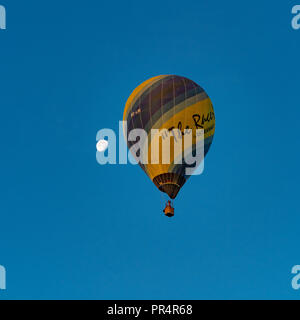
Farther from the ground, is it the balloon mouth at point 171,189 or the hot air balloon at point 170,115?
the hot air balloon at point 170,115

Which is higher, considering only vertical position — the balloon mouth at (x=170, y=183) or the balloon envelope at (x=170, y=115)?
the balloon envelope at (x=170, y=115)

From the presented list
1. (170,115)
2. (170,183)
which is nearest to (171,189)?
(170,183)

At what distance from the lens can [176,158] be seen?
34.1 metres

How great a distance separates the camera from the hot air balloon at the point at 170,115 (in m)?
34.3

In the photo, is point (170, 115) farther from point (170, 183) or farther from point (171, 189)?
point (171, 189)

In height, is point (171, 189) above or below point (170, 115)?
below

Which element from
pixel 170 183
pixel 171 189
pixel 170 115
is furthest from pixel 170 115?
pixel 171 189

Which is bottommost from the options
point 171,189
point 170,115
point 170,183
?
point 171,189

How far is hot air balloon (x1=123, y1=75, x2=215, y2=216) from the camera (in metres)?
34.3

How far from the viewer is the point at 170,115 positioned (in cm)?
3431

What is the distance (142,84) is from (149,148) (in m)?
4.54

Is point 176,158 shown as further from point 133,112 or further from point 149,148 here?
point 133,112

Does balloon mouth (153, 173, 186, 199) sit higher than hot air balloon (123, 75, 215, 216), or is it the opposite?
hot air balloon (123, 75, 215, 216)

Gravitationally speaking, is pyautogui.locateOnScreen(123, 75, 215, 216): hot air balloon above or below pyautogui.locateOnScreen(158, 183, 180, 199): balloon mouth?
above
